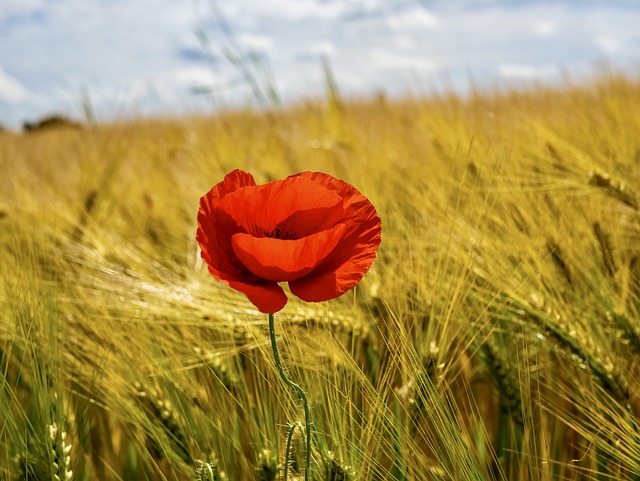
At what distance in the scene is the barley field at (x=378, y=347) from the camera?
592mm

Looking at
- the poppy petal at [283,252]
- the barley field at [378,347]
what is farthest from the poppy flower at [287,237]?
the barley field at [378,347]

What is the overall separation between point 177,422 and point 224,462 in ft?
0.27

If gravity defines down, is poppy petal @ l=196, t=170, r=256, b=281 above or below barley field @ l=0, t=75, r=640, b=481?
above

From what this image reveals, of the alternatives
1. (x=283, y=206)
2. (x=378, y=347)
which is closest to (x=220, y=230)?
(x=283, y=206)

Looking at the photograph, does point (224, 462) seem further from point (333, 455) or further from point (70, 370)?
point (70, 370)

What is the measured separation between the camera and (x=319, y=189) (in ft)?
1.36

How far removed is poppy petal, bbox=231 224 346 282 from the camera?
38 centimetres

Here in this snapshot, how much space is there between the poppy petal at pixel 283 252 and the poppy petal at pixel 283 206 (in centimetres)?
2

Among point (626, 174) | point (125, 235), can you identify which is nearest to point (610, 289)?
point (626, 174)

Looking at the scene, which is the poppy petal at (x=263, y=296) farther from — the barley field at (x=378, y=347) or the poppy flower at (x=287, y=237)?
the barley field at (x=378, y=347)

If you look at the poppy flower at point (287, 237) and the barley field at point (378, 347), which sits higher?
the poppy flower at point (287, 237)

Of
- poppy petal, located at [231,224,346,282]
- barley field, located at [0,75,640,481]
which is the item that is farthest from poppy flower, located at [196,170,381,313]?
barley field, located at [0,75,640,481]

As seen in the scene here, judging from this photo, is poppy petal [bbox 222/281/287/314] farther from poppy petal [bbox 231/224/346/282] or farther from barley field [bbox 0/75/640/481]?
barley field [bbox 0/75/640/481]

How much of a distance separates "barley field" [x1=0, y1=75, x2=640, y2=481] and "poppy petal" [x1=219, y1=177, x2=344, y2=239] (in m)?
0.13
